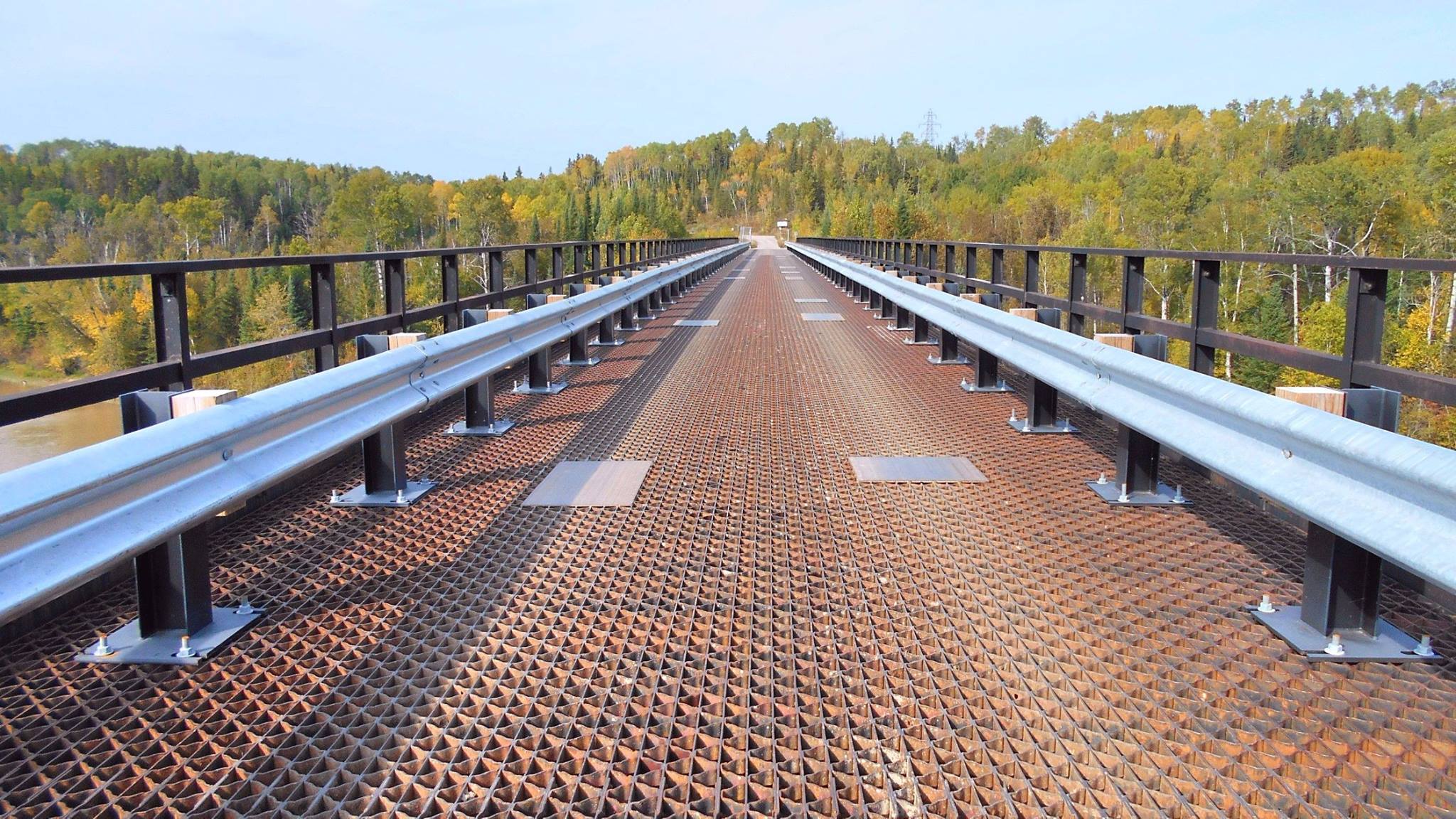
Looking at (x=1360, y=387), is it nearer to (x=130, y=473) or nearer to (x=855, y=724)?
(x=855, y=724)

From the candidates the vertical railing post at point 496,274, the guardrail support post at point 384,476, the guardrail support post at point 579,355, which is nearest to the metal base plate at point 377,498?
the guardrail support post at point 384,476

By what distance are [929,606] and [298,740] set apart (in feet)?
6.89

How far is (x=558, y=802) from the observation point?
2.52 m

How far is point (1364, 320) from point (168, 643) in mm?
4261

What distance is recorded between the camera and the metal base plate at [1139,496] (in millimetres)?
5160

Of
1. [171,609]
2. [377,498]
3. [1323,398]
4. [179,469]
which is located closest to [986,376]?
[1323,398]

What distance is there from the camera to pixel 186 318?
4.27 metres

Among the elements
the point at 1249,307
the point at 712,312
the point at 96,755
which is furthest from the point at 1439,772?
the point at 1249,307

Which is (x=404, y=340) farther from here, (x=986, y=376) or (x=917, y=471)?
(x=986, y=376)

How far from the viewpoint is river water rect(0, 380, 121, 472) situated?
91938 mm

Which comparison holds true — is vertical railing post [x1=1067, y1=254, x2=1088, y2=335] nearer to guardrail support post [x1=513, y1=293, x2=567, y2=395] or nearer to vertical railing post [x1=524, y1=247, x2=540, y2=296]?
guardrail support post [x1=513, y1=293, x2=567, y2=395]

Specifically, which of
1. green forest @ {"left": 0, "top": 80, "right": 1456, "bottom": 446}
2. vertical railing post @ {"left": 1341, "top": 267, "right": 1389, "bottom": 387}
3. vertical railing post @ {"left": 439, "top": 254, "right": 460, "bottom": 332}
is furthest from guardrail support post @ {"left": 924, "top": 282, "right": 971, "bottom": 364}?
green forest @ {"left": 0, "top": 80, "right": 1456, "bottom": 446}

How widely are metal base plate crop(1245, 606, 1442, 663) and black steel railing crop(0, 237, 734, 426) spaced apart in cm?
386

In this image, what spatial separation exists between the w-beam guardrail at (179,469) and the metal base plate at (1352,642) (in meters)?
3.38
